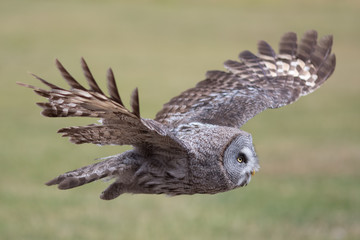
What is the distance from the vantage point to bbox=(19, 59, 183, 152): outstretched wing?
4363mm

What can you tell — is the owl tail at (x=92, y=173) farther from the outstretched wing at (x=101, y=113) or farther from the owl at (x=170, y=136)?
the outstretched wing at (x=101, y=113)

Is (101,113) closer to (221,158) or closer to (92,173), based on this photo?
(92,173)

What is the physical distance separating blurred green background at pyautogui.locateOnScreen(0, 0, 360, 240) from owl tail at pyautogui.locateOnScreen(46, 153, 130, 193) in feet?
24.3

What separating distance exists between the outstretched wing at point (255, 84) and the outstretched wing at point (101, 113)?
3.44 feet

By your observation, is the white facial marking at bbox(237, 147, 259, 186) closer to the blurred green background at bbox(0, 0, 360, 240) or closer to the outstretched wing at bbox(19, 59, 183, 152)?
the outstretched wing at bbox(19, 59, 183, 152)

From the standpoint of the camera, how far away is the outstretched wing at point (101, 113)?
172 inches

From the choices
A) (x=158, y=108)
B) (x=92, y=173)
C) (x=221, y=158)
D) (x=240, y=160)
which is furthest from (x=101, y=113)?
(x=158, y=108)

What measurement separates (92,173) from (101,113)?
574 millimetres

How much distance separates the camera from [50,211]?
45.8 feet

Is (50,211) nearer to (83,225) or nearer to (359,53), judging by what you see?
(83,225)

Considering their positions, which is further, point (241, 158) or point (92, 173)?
point (241, 158)

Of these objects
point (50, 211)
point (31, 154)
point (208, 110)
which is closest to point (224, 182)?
point (208, 110)

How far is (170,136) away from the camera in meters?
4.86

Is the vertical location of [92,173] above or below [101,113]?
below
